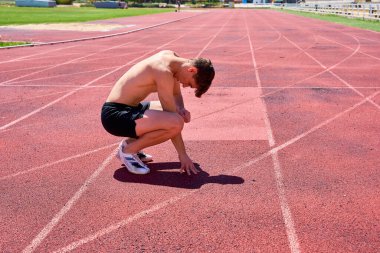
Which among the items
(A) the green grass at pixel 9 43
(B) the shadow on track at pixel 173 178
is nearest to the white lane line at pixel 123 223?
(B) the shadow on track at pixel 173 178

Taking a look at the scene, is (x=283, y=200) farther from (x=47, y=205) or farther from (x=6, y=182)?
(x=6, y=182)

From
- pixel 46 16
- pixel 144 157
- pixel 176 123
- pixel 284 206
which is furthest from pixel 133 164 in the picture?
pixel 46 16

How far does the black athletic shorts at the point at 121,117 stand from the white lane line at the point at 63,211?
0.59 m

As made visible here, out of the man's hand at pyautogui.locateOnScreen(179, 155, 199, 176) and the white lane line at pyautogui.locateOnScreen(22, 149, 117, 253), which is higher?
the man's hand at pyautogui.locateOnScreen(179, 155, 199, 176)

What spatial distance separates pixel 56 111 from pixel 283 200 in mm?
4929

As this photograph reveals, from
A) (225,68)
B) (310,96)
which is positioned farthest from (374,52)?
(310,96)

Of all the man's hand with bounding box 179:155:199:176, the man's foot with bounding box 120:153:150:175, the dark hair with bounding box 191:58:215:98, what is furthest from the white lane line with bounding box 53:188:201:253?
the dark hair with bounding box 191:58:215:98

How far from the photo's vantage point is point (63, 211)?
4008mm

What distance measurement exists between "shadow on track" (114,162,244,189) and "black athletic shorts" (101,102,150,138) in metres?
0.50

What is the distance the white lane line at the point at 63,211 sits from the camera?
346cm

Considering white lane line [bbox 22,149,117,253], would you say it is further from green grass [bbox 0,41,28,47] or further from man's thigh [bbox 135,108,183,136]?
green grass [bbox 0,41,28,47]

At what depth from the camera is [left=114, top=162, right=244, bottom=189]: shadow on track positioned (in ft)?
15.1

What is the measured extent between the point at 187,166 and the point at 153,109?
79 centimetres

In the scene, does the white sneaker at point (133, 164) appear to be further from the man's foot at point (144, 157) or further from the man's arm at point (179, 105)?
the man's arm at point (179, 105)
